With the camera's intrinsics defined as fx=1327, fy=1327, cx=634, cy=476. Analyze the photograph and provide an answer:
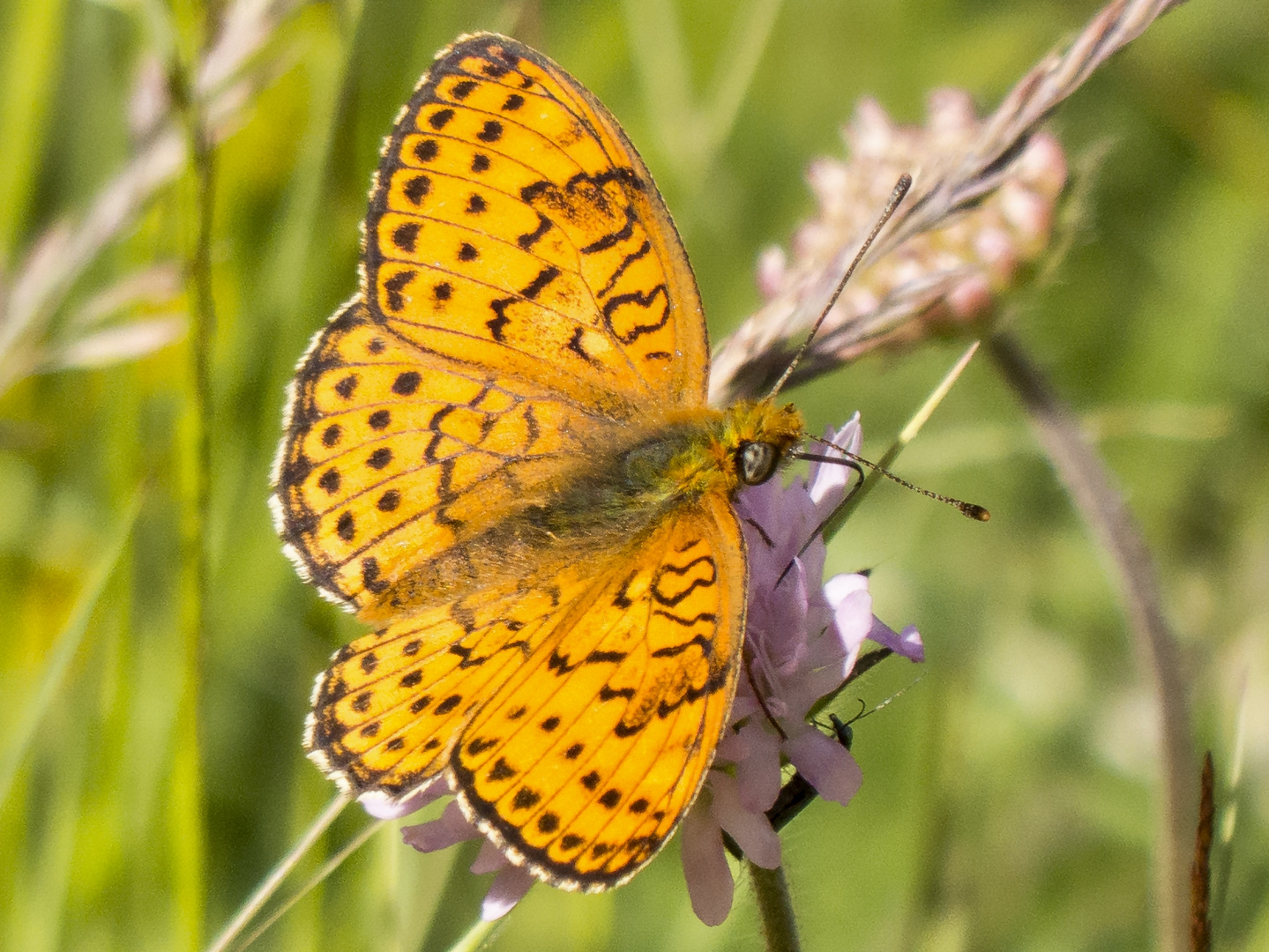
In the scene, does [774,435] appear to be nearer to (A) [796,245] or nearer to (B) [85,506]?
(A) [796,245]

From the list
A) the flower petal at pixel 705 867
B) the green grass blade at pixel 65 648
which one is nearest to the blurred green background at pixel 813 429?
the green grass blade at pixel 65 648

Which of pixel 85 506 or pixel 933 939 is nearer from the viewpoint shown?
pixel 933 939

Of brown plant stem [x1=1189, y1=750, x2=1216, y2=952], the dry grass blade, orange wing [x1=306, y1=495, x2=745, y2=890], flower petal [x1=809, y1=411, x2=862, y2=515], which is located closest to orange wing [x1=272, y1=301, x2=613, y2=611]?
orange wing [x1=306, y1=495, x2=745, y2=890]

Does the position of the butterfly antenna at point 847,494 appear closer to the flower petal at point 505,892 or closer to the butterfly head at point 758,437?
the butterfly head at point 758,437

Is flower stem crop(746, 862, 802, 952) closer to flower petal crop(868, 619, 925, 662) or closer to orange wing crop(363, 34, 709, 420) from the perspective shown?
flower petal crop(868, 619, 925, 662)

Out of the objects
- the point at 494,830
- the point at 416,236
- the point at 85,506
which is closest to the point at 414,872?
the point at 494,830

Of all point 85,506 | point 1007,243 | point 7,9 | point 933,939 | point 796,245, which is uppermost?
point 7,9
